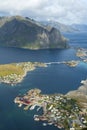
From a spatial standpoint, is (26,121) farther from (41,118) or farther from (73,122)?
(73,122)

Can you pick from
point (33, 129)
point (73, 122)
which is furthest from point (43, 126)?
point (73, 122)

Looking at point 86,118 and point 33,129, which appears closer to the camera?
point 33,129

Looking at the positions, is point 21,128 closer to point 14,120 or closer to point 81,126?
point 14,120

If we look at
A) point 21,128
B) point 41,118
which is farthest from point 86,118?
point 21,128

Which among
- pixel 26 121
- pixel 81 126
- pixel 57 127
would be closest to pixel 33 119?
pixel 26 121

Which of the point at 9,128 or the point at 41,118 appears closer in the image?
the point at 9,128

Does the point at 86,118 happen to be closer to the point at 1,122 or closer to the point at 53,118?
the point at 53,118

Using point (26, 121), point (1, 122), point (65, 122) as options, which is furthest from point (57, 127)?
point (1, 122)
